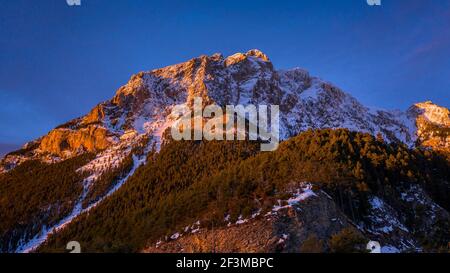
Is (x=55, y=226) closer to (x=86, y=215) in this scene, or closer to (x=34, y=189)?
(x=86, y=215)

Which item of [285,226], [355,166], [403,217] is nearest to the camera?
[285,226]

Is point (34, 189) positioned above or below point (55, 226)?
above

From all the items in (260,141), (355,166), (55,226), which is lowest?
(55,226)

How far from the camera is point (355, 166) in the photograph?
3649 inches

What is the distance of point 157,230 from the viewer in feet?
259
